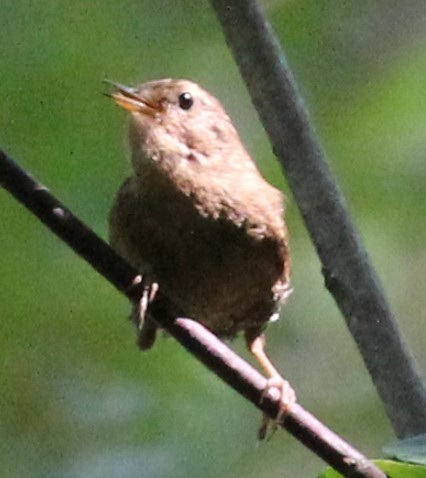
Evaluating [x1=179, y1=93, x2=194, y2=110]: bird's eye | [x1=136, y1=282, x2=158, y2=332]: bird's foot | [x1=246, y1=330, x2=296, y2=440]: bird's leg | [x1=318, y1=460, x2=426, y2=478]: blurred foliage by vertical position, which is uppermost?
[x1=179, y1=93, x2=194, y2=110]: bird's eye

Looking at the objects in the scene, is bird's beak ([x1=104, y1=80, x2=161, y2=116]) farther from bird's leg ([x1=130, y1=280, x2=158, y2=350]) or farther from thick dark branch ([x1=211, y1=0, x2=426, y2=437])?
bird's leg ([x1=130, y1=280, x2=158, y2=350])

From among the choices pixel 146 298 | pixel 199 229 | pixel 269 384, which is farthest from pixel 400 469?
pixel 199 229

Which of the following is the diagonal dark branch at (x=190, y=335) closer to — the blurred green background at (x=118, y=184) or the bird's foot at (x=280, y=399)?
the bird's foot at (x=280, y=399)

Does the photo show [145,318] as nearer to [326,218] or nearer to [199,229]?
[199,229]

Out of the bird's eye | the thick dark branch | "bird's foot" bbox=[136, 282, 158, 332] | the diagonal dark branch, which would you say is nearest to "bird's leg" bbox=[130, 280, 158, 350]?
"bird's foot" bbox=[136, 282, 158, 332]


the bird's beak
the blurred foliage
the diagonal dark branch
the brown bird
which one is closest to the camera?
the blurred foliage

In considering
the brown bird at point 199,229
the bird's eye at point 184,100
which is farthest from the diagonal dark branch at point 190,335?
the bird's eye at point 184,100

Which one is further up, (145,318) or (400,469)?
(400,469)
